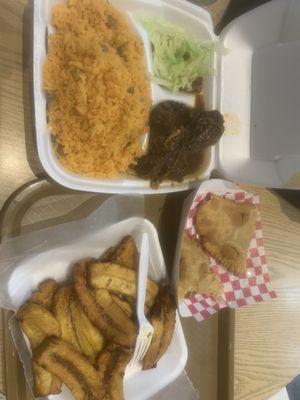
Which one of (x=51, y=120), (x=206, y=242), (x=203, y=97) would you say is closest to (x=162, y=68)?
(x=203, y=97)

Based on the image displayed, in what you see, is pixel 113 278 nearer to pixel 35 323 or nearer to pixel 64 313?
pixel 64 313

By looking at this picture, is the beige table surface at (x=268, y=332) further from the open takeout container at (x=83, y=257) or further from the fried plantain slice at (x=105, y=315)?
the fried plantain slice at (x=105, y=315)

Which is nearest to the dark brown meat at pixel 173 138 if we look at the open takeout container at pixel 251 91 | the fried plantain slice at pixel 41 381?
the open takeout container at pixel 251 91

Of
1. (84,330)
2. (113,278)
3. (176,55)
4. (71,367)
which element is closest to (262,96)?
(176,55)

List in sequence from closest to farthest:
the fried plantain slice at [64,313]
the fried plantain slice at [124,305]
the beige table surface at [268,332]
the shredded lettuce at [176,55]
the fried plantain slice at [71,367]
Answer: the fried plantain slice at [71,367], the fried plantain slice at [64,313], the fried plantain slice at [124,305], the shredded lettuce at [176,55], the beige table surface at [268,332]

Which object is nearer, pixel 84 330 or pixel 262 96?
pixel 84 330

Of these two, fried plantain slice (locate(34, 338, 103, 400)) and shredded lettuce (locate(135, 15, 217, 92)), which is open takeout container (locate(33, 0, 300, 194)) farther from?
fried plantain slice (locate(34, 338, 103, 400))

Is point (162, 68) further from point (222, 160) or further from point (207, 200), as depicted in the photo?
point (207, 200)
